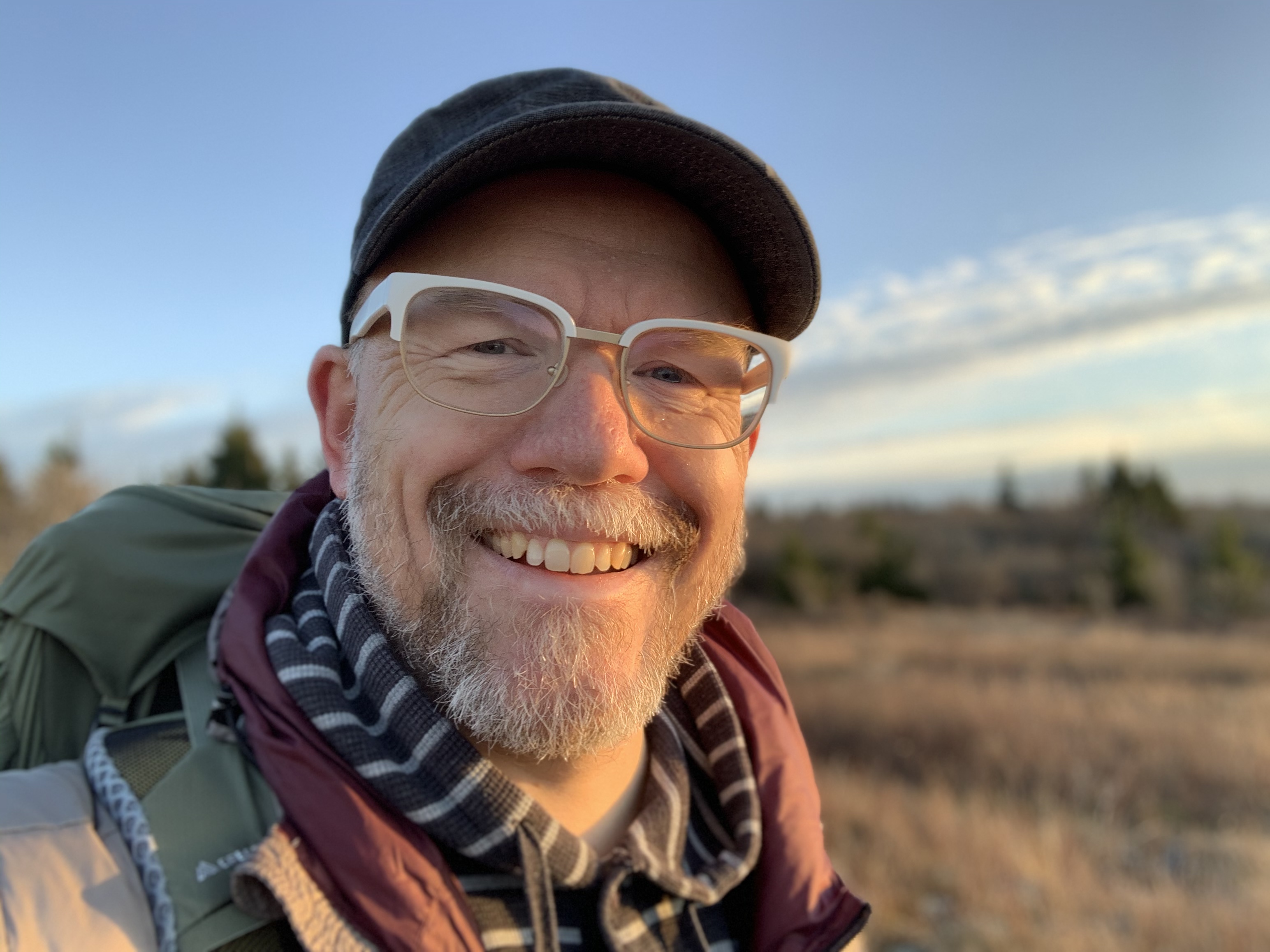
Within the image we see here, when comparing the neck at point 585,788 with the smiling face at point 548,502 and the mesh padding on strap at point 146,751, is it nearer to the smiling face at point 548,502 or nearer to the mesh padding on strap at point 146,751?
the smiling face at point 548,502

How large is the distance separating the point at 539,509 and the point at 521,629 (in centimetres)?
24

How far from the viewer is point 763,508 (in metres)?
48.1

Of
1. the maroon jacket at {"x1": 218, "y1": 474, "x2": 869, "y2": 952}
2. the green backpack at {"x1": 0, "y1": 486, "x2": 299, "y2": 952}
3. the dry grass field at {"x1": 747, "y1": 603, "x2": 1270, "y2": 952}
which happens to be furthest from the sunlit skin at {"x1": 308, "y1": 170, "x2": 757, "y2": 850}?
the dry grass field at {"x1": 747, "y1": 603, "x2": 1270, "y2": 952}

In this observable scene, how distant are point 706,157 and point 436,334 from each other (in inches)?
26.1

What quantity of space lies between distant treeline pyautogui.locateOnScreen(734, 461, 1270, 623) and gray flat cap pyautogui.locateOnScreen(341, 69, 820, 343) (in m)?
28.6

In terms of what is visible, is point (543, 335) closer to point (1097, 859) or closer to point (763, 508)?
point (1097, 859)

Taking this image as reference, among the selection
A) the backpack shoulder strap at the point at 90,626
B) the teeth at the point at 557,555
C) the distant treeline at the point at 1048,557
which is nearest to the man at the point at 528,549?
the teeth at the point at 557,555

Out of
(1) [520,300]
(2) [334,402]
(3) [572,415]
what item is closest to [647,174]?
(1) [520,300]

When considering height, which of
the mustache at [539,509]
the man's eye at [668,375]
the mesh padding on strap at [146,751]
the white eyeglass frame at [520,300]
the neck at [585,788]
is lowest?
the neck at [585,788]

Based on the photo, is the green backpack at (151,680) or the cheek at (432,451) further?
the cheek at (432,451)

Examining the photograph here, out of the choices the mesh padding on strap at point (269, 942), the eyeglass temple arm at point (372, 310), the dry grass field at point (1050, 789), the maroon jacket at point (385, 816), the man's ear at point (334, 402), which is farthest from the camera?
the dry grass field at point (1050, 789)

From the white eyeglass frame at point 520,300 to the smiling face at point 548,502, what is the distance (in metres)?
0.03

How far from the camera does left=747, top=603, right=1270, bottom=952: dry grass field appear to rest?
6754 mm

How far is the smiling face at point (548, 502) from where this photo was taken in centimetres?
160
